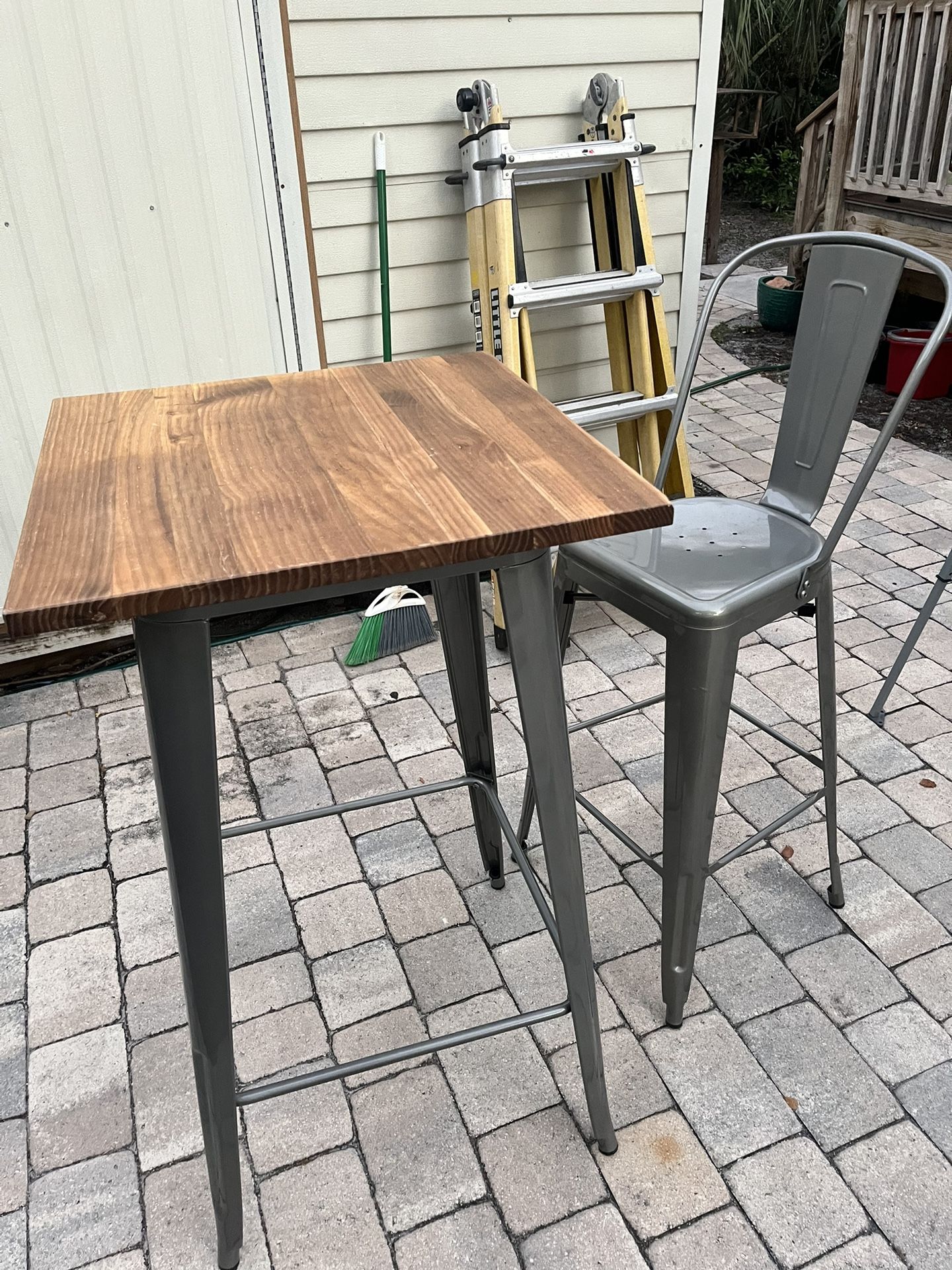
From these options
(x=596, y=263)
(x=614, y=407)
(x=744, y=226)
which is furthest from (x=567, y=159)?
(x=744, y=226)

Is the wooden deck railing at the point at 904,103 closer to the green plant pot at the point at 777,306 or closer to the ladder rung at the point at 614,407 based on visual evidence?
the green plant pot at the point at 777,306

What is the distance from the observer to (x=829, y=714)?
1878 millimetres

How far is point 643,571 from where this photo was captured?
1623mm

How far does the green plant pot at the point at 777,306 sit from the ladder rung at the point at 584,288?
3.05 m

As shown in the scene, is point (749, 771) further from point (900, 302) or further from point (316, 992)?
point (900, 302)

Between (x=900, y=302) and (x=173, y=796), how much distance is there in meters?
5.64

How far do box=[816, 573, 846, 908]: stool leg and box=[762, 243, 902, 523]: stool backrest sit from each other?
0.61 feet

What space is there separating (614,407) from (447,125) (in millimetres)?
964

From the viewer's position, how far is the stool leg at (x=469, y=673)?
1774mm

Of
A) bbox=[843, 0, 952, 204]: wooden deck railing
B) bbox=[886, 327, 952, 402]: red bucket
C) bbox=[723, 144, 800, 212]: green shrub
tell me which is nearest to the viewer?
bbox=[886, 327, 952, 402]: red bucket

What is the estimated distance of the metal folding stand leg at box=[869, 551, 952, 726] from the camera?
8.13ft

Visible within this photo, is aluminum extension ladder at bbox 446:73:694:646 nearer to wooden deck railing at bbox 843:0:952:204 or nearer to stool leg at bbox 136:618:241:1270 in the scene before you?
stool leg at bbox 136:618:241:1270

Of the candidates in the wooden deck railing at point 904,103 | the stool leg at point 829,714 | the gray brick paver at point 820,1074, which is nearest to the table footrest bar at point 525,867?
the gray brick paver at point 820,1074

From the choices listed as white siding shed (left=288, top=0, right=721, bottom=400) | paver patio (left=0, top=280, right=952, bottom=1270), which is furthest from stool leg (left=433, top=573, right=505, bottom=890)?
white siding shed (left=288, top=0, right=721, bottom=400)
